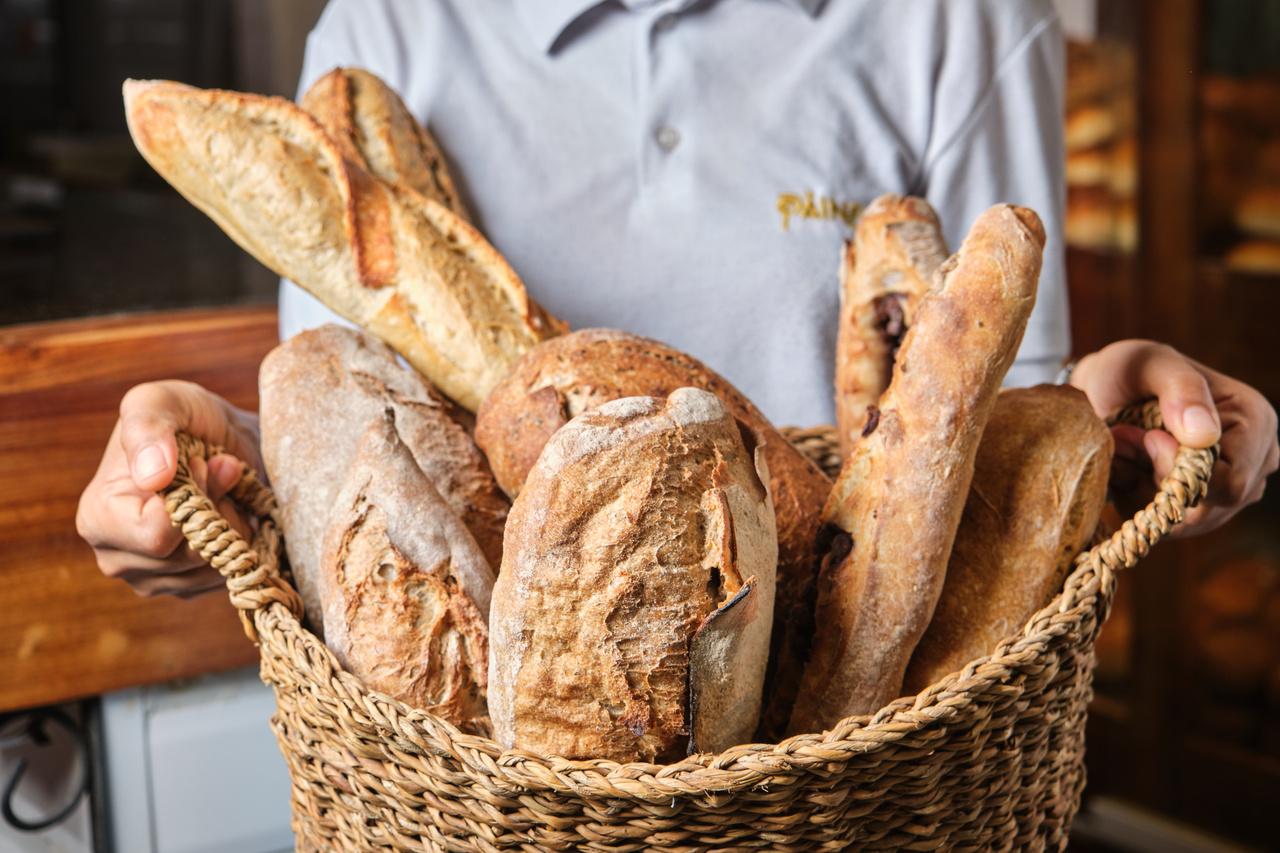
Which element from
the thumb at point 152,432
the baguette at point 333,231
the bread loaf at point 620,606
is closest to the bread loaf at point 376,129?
the baguette at point 333,231

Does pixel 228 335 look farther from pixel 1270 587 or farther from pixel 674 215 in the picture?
pixel 1270 587

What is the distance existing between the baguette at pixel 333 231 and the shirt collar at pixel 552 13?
0.30 meters

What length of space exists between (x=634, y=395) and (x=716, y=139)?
0.49 metres

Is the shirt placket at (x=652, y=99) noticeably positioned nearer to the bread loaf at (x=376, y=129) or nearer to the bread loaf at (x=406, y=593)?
the bread loaf at (x=376, y=129)

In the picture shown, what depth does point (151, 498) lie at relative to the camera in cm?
78

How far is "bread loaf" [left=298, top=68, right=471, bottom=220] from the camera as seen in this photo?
Answer: 1075 millimetres

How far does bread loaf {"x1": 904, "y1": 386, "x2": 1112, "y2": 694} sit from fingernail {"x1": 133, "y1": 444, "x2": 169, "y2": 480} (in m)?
0.52

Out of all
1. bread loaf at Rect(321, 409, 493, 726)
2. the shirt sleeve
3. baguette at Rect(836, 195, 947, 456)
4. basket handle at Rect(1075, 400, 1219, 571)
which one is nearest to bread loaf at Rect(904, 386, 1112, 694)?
basket handle at Rect(1075, 400, 1219, 571)

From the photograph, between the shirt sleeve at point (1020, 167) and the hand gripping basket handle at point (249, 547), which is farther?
the shirt sleeve at point (1020, 167)

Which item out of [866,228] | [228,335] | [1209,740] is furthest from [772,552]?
[1209,740]

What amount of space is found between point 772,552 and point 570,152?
0.64 meters

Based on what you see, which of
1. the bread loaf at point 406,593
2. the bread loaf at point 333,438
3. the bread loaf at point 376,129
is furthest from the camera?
the bread loaf at point 376,129

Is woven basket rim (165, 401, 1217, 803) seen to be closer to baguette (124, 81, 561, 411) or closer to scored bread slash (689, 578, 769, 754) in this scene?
scored bread slash (689, 578, 769, 754)

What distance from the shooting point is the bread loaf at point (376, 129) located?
108 cm
